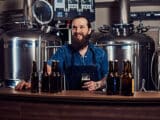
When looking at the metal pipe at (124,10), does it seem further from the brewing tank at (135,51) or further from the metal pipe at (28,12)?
the metal pipe at (28,12)

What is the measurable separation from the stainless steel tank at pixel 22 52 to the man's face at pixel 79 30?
1346mm

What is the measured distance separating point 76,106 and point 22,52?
2.36m

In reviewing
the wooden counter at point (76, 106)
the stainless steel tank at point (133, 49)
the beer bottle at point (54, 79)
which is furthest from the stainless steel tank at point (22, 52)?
the wooden counter at point (76, 106)

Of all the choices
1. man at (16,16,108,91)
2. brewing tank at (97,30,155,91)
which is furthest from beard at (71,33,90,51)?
brewing tank at (97,30,155,91)

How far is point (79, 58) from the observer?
326cm

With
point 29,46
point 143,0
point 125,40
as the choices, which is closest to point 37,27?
point 29,46

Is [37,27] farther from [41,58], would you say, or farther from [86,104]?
[86,104]

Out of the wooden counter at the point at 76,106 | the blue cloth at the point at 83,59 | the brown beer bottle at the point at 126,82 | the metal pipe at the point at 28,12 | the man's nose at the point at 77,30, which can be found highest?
the metal pipe at the point at 28,12

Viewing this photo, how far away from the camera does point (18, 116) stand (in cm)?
242

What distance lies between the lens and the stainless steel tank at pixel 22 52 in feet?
14.7

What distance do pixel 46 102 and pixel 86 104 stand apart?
0.92 ft

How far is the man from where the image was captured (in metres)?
3.08

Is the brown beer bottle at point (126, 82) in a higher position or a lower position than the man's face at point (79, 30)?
lower

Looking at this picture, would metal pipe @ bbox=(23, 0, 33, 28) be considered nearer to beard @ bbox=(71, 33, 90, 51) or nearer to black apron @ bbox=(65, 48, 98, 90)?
beard @ bbox=(71, 33, 90, 51)
